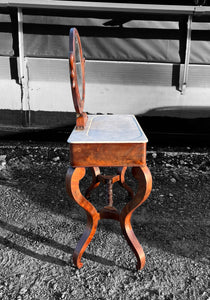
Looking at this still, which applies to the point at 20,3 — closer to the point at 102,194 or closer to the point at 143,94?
the point at 143,94

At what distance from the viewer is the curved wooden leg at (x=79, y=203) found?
1.80 meters

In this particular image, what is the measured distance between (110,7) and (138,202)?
3.35 m

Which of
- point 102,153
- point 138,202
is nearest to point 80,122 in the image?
point 102,153

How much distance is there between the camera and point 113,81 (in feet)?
15.5

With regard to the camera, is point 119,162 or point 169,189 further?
point 169,189

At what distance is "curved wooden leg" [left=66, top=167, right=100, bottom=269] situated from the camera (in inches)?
70.8

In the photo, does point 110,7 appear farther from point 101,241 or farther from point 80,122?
point 101,241

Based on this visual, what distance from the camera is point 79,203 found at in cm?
189

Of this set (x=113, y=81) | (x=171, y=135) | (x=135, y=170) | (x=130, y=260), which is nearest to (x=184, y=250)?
(x=130, y=260)

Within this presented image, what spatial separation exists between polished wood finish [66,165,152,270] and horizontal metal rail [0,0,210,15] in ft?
10.4

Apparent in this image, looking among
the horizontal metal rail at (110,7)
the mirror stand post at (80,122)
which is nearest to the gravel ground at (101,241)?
the mirror stand post at (80,122)

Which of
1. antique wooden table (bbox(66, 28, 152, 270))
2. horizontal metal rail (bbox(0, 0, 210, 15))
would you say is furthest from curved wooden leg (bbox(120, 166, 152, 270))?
horizontal metal rail (bbox(0, 0, 210, 15))

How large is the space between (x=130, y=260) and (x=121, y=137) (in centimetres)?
92

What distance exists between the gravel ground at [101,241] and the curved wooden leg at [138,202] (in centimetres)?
13
